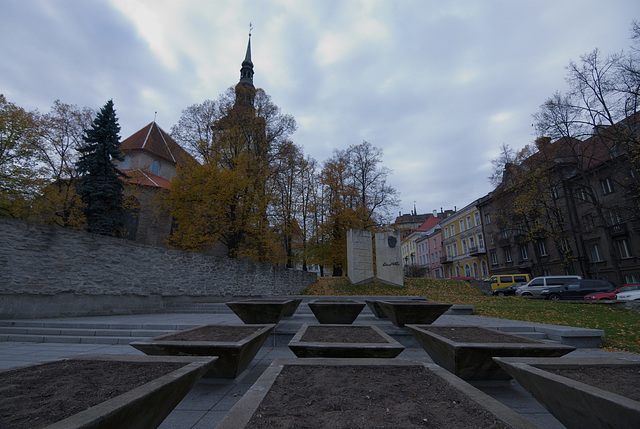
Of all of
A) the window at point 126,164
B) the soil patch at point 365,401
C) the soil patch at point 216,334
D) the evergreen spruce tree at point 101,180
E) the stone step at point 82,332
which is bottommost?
the stone step at point 82,332

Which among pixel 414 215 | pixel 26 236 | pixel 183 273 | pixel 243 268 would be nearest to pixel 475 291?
pixel 243 268

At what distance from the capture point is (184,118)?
22375mm

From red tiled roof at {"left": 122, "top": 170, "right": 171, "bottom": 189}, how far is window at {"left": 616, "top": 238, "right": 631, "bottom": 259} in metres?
35.6

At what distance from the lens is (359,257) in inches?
738

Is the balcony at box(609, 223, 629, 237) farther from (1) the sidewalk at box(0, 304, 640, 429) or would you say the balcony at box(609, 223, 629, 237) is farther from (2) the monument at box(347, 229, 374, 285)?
(1) the sidewalk at box(0, 304, 640, 429)

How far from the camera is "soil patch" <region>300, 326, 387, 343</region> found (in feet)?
12.5

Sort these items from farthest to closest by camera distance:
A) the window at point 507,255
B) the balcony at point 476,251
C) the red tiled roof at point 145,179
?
the balcony at point 476,251 < the window at point 507,255 < the red tiled roof at point 145,179

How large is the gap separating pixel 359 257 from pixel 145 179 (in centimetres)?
1684

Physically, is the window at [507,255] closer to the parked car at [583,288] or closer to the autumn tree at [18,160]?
the parked car at [583,288]

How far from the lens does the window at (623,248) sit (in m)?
22.8

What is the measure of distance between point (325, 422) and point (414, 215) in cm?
9060

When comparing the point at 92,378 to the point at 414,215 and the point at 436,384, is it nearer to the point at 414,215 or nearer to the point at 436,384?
the point at 436,384

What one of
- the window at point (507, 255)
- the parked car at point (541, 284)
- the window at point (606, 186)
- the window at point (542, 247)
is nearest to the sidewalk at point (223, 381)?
the parked car at point (541, 284)

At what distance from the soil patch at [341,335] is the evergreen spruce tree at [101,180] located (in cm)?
1642
